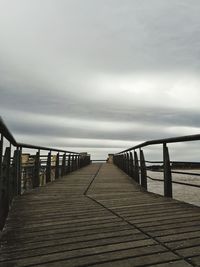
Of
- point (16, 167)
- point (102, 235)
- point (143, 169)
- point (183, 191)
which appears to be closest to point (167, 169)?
point (143, 169)

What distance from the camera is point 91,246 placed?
10.6 ft

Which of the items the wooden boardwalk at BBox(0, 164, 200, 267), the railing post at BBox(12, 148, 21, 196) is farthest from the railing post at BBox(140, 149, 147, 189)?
the railing post at BBox(12, 148, 21, 196)

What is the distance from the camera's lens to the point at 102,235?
3631mm

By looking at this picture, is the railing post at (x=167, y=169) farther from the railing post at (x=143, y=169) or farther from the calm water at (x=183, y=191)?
the calm water at (x=183, y=191)

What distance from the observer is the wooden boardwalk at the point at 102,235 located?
2.87 metres

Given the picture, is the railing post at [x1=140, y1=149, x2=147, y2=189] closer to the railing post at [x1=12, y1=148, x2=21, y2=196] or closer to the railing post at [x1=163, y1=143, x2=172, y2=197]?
the railing post at [x1=163, y1=143, x2=172, y2=197]

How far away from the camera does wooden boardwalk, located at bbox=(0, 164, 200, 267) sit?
9.42ft

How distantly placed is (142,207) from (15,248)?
2.63 metres

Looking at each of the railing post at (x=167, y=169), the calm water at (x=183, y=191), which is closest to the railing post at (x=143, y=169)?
the railing post at (x=167, y=169)

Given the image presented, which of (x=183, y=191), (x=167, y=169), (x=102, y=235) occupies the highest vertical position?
(x=167, y=169)

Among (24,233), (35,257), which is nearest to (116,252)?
(35,257)

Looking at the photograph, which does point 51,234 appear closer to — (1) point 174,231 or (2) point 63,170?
(1) point 174,231

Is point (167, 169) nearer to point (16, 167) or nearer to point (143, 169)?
point (143, 169)

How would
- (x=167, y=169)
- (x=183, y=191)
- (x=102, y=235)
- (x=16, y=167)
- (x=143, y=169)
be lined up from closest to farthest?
1. (x=102, y=235)
2. (x=16, y=167)
3. (x=167, y=169)
4. (x=143, y=169)
5. (x=183, y=191)
